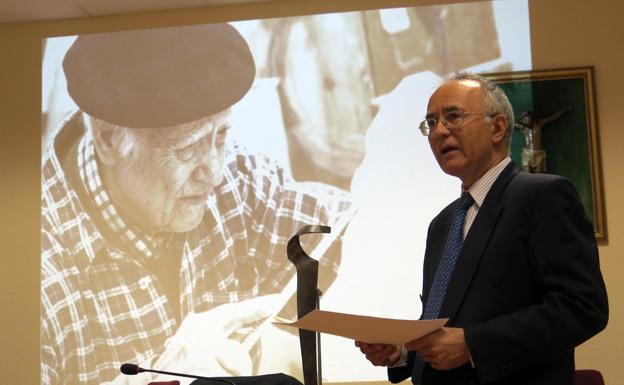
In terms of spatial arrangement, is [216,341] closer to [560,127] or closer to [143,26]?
[143,26]

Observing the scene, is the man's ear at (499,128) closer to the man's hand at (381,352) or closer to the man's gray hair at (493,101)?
the man's gray hair at (493,101)

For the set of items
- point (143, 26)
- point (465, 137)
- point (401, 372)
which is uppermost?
point (143, 26)

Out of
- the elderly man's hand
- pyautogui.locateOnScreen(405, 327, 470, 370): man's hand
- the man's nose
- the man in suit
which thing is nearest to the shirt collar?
the man in suit

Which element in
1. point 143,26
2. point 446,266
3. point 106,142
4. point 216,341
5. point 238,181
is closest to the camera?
point 446,266

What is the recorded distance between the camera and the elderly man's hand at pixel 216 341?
4480mm

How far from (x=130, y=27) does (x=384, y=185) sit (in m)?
1.89

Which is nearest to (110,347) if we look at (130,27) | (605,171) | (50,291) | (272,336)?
(50,291)

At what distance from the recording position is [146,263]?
4.66 metres

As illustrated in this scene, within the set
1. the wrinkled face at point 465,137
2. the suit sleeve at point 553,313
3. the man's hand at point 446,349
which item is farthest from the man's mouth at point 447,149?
the man's hand at point 446,349

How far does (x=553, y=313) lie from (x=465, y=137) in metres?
0.49

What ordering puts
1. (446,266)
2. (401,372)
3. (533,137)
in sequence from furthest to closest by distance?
1. (533,137)
2. (401,372)
3. (446,266)

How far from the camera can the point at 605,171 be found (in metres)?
4.42

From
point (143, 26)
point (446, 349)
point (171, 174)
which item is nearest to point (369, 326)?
point (446, 349)

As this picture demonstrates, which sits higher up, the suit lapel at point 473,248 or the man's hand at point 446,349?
the suit lapel at point 473,248
